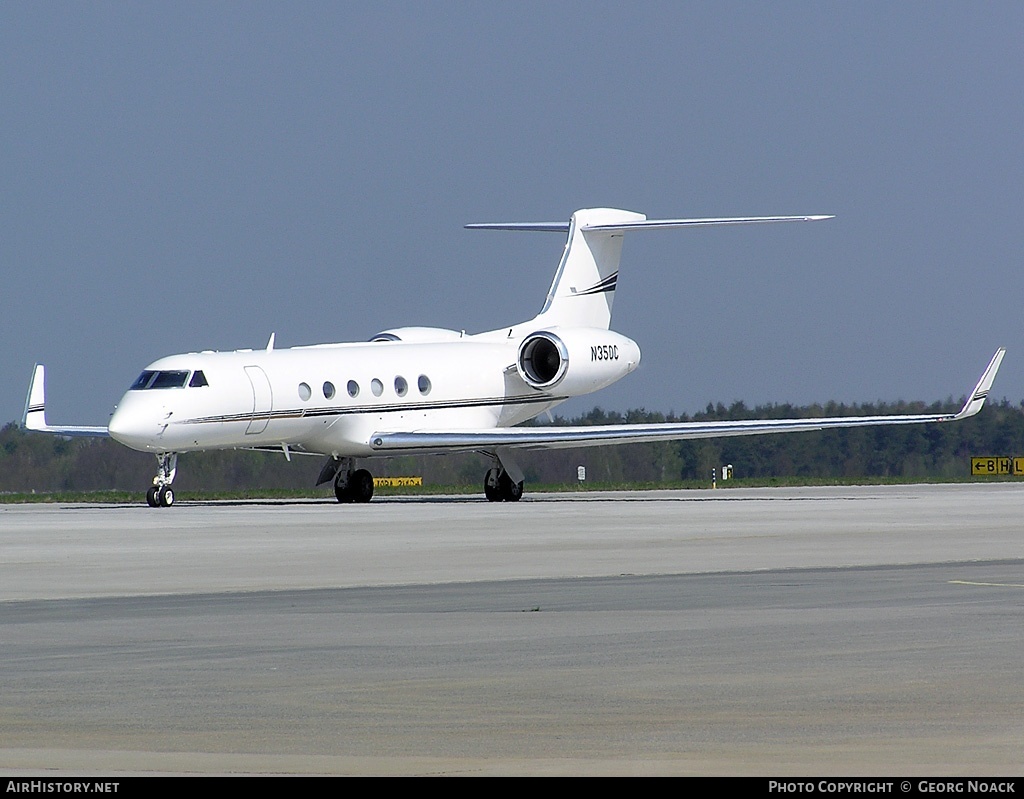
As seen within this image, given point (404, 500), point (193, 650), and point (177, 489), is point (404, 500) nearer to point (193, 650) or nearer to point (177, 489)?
point (177, 489)

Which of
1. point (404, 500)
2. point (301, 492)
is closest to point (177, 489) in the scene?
point (301, 492)

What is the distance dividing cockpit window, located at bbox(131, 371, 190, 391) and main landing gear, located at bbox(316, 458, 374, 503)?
5.28 m

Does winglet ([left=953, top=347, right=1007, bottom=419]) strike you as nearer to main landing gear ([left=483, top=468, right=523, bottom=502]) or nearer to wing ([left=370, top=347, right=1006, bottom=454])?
Result: wing ([left=370, top=347, right=1006, bottom=454])

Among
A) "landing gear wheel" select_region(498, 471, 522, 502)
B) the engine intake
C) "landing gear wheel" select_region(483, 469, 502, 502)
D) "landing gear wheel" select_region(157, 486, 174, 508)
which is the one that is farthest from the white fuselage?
"landing gear wheel" select_region(498, 471, 522, 502)

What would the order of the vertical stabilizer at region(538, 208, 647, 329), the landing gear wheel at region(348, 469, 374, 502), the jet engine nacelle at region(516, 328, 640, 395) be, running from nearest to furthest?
the landing gear wheel at region(348, 469, 374, 502), the jet engine nacelle at region(516, 328, 640, 395), the vertical stabilizer at region(538, 208, 647, 329)

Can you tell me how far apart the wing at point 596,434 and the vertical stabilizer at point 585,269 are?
730cm

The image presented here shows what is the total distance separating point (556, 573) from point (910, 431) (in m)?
61.2

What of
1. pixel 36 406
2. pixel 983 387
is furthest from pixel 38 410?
pixel 983 387

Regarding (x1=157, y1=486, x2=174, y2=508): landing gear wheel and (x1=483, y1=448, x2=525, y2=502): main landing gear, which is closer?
(x1=157, y1=486, x2=174, y2=508): landing gear wheel

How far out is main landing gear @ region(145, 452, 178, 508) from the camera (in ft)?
129

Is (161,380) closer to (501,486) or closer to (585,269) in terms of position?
(501,486)

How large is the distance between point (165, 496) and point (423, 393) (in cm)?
698

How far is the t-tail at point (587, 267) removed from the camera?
1928 inches

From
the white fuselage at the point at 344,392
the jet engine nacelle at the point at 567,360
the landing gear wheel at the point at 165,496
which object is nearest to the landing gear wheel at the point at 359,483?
the white fuselage at the point at 344,392
